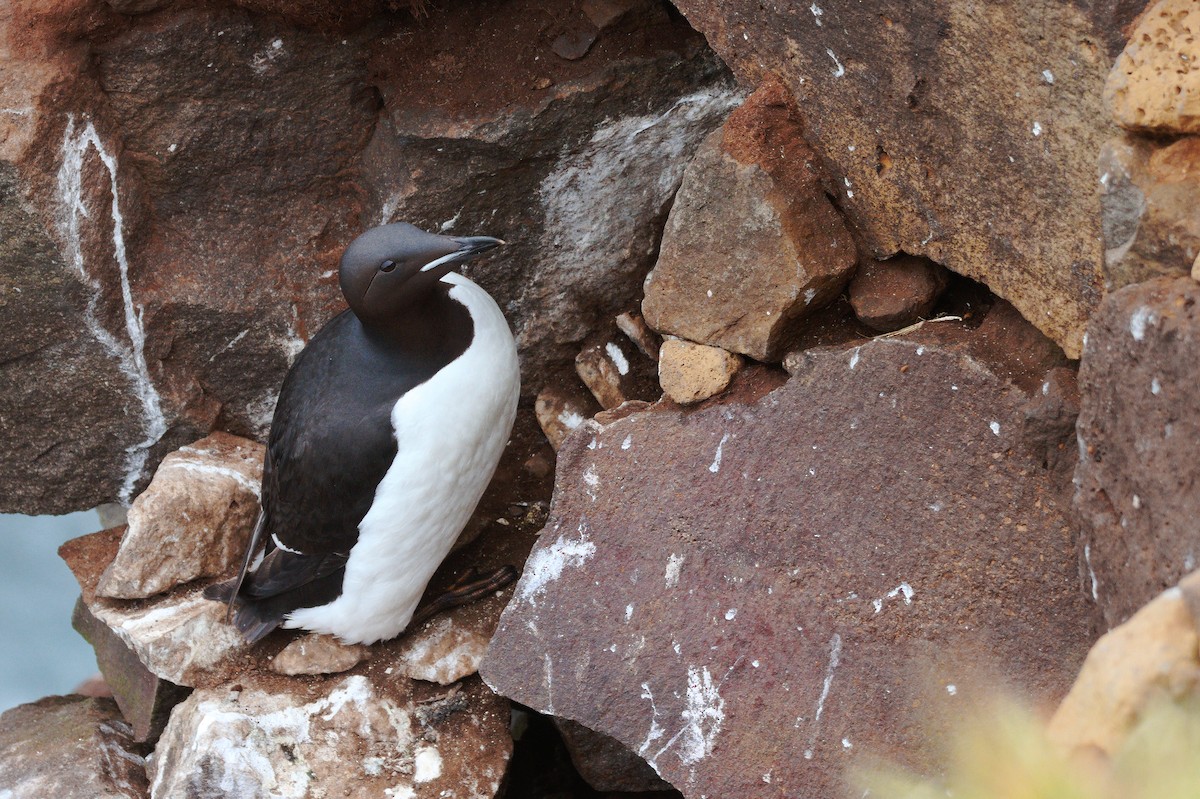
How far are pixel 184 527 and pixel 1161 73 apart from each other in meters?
2.82

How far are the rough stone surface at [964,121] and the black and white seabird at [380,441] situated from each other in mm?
845

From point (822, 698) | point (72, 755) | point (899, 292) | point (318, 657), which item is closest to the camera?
point (822, 698)

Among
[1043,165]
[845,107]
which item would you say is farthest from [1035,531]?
[845,107]

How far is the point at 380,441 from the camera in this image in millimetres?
3084

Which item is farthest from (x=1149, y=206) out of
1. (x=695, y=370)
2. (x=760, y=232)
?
(x=695, y=370)

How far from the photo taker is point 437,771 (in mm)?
3279

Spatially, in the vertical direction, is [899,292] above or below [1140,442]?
below

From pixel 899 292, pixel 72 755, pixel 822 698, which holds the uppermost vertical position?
pixel 899 292

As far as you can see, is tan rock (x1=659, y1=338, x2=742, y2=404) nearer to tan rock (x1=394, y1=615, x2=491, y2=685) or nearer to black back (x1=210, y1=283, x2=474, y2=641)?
black back (x1=210, y1=283, x2=474, y2=641)

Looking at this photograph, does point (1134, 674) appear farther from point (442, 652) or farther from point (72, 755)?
point (72, 755)

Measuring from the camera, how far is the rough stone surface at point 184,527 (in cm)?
355

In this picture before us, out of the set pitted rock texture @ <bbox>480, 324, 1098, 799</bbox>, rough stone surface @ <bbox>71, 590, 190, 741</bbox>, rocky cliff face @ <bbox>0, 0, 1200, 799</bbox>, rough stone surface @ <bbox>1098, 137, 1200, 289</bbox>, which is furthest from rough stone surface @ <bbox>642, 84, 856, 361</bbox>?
rough stone surface @ <bbox>71, 590, 190, 741</bbox>

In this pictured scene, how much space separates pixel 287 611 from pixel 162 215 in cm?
120

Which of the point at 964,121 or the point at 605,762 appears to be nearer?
the point at 964,121
